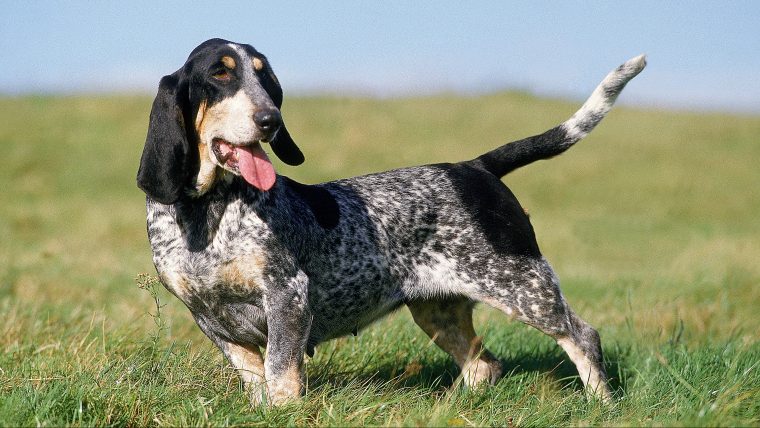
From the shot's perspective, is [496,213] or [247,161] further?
[496,213]

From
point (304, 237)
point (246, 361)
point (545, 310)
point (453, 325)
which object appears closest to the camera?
point (304, 237)

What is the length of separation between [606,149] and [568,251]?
1012 centimetres

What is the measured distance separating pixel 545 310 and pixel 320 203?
166 cm

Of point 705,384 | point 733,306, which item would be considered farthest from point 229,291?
point 733,306

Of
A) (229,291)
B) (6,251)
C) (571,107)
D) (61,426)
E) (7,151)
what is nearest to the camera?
(61,426)

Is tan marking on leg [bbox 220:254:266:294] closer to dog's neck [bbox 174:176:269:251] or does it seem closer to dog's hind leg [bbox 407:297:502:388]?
dog's neck [bbox 174:176:269:251]

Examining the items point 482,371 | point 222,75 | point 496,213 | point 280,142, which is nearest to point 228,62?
point 222,75

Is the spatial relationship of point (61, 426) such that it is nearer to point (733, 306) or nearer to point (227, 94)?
point (227, 94)

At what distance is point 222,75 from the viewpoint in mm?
4727

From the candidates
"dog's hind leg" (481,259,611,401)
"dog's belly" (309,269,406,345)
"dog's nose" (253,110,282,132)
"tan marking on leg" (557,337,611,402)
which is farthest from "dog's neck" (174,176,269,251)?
"tan marking on leg" (557,337,611,402)

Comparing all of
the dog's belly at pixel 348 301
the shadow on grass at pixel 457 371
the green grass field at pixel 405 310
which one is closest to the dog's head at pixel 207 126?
the green grass field at pixel 405 310

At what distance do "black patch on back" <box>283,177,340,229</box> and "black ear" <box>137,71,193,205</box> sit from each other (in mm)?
832

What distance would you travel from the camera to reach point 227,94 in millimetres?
4684

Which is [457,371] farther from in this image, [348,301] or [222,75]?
[222,75]
